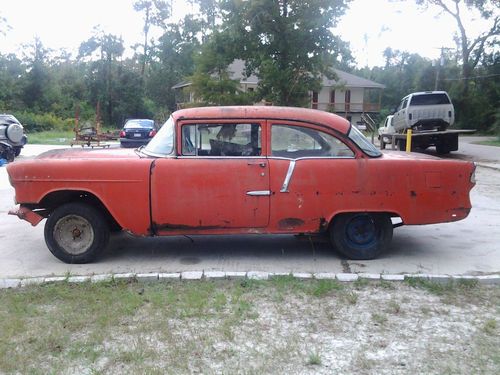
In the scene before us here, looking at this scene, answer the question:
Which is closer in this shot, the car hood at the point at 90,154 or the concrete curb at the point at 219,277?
the concrete curb at the point at 219,277

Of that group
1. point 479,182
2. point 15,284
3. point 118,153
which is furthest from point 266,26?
point 15,284

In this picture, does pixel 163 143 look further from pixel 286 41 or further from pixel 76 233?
pixel 286 41


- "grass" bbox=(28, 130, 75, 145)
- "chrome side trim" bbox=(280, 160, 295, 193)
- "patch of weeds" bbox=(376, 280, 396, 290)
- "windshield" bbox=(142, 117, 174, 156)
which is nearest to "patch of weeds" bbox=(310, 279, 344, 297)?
"patch of weeds" bbox=(376, 280, 396, 290)

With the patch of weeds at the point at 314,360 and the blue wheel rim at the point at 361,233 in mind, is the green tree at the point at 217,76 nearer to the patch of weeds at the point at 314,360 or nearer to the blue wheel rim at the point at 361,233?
the blue wheel rim at the point at 361,233

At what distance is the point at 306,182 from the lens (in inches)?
213

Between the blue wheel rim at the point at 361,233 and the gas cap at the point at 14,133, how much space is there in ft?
50.8

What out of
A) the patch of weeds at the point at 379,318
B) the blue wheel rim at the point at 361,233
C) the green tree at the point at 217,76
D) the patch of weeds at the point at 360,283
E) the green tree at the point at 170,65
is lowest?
the patch of weeds at the point at 379,318

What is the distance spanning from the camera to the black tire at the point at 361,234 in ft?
18.6

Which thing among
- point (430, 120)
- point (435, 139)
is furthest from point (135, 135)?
point (435, 139)

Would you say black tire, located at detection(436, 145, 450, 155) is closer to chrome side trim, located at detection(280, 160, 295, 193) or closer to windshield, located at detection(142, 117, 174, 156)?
chrome side trim, located at detection(280, 160, 295, 193)

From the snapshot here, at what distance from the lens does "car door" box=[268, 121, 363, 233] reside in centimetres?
542

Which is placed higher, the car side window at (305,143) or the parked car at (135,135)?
the car side window at (305,143)

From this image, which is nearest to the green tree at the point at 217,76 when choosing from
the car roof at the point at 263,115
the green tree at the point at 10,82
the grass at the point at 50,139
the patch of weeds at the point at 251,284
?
the grass at the point at 50,139

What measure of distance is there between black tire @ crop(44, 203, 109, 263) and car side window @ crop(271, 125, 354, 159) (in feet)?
7.02
